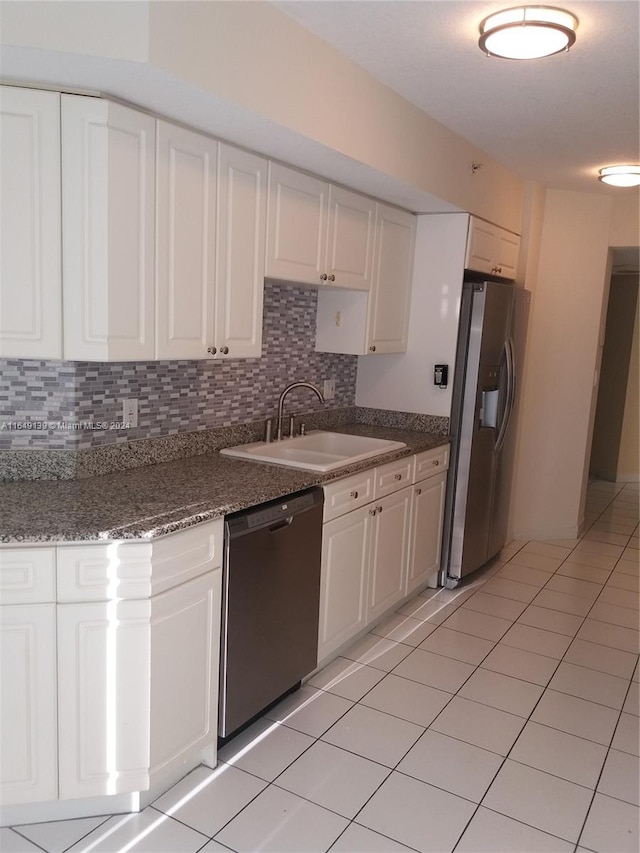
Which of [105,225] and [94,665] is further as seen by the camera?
[105,225]

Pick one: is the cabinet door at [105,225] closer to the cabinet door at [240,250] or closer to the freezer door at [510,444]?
the cabinet door at [240,250]

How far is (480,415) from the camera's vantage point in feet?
12.5

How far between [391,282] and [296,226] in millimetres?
958

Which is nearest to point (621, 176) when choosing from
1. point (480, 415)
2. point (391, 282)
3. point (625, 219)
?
point (625, 219)

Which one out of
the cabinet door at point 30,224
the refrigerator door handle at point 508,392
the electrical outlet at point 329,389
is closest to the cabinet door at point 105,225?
the cabinet door at point 30,224

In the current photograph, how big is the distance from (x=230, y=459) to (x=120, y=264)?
1019mm

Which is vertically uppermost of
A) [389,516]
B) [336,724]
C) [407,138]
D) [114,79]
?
[407,138]

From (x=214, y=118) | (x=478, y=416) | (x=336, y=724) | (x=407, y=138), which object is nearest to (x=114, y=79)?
(x=214, y=118)

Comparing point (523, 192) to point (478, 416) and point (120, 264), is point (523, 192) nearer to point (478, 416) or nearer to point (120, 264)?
point (478, 416)

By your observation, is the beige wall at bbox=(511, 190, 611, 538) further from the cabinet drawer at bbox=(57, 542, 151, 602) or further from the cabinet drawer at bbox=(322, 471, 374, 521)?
the cabinet drawer at bbox=(57, 542, 151, 602)

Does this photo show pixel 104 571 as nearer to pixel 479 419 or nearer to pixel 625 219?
pixel 479 419

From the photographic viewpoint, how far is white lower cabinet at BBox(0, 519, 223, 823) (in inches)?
72.4

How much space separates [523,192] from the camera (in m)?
4.26

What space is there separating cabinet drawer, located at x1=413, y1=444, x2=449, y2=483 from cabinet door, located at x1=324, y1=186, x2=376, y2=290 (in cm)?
90
